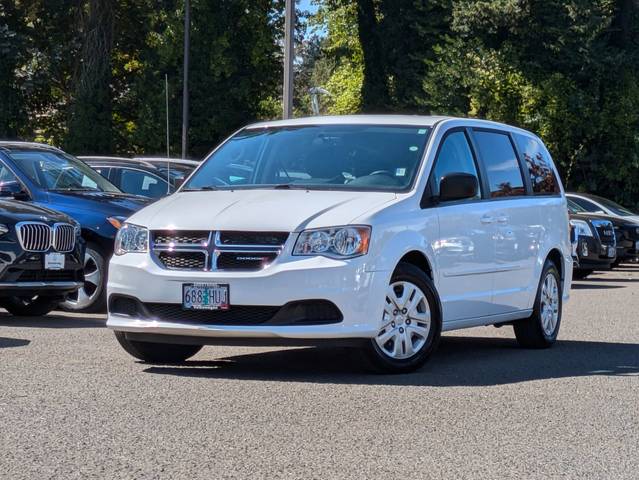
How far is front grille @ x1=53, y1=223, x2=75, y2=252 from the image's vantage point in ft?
43.5

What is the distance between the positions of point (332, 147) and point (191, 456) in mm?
4314

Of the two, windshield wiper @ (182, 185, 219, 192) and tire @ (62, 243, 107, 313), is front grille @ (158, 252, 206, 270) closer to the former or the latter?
windshield wiper @ (182, 185, 219, 192)

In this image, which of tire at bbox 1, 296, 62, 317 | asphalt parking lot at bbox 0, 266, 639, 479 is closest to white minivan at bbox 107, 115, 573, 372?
asphalt parking lot at bbox 0, 266, 639, 479

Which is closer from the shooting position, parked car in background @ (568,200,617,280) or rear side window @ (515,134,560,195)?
rear side window @ (515,134,560,195)

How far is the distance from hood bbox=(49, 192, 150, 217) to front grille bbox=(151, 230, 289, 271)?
5.40m

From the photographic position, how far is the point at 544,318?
38.6 ft

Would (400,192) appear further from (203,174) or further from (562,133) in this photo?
(562,133)

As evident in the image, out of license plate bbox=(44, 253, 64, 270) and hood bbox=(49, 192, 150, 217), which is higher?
hood bbox=(49, 192, 150, 217)

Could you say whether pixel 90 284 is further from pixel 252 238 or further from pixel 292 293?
pixel 292 293

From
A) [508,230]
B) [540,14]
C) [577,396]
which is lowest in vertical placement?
[577,396]

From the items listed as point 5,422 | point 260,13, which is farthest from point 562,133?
point 5,422

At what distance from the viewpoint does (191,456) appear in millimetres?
6305

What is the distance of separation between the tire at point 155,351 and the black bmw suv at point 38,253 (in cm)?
347

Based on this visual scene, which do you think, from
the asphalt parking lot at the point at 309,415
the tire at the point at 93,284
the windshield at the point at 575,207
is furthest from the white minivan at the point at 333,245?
the windshield at the point at 575,207
